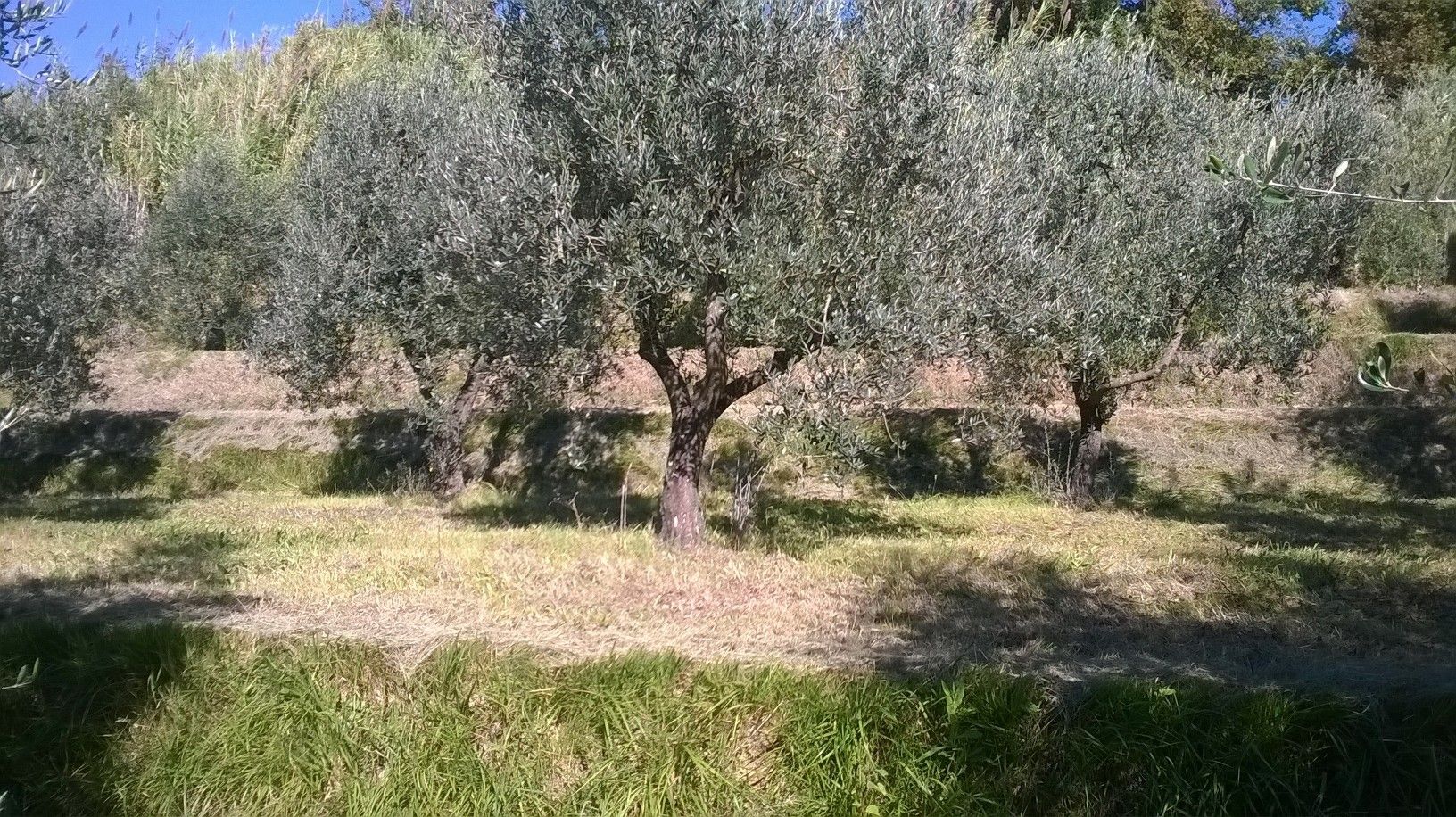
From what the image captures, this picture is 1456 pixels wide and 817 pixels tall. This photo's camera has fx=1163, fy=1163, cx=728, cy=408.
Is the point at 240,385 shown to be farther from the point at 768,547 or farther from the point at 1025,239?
the point at 1025,239

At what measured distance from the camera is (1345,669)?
7.23 metres

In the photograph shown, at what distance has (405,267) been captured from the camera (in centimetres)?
1641

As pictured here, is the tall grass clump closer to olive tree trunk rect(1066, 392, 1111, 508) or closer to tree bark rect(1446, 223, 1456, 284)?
olive tree trunk rect(1066, 392, 1111, 508)

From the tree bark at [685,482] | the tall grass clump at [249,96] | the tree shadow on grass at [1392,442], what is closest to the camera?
the tree bark at [685,482]

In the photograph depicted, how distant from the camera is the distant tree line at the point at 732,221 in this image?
1019 centimetres

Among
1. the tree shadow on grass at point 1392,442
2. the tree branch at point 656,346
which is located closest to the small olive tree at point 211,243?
the tree branch at point 656,346

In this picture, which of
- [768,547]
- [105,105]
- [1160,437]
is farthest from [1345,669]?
[105,105]

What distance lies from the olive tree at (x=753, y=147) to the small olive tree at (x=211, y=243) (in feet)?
51.3

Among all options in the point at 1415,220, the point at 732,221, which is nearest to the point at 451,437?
the point at 732,221

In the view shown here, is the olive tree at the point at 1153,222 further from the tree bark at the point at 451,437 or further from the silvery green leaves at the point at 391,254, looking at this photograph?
the tree bark at the point at 451,437

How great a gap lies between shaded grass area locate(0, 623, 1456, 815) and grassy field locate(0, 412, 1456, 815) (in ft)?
0.05

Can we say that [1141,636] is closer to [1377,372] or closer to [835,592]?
[835,592]

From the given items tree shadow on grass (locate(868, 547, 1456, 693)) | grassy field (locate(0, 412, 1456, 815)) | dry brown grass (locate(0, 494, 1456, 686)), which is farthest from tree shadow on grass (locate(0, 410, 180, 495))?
tree shadow on grass (locate(868, 547, 1456, 693))

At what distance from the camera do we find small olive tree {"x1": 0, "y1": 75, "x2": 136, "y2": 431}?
599 inches
